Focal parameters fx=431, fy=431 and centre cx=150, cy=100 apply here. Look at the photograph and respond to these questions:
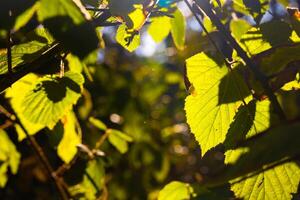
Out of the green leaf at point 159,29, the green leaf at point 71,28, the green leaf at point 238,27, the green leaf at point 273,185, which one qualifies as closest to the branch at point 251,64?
the green leaf at point 273,185

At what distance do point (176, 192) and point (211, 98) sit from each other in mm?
334

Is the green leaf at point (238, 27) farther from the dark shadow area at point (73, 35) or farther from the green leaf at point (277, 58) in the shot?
the dark shadow area at point (73, 35)

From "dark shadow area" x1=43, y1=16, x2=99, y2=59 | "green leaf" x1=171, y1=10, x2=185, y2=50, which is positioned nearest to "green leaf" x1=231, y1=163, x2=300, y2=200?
"dark shadow area" x1=43, y1=16, x2=99, y2=59

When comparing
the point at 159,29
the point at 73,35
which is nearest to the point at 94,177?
the point at 159,29

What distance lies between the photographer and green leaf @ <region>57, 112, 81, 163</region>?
1.38 m

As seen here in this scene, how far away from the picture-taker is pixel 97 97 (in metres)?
2.85

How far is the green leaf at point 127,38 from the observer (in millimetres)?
915

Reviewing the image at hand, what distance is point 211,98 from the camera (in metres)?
0.91

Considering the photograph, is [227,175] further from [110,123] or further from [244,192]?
[110,123]

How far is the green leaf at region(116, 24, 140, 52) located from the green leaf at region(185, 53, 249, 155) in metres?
0.13

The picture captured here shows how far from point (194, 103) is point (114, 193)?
1696mm

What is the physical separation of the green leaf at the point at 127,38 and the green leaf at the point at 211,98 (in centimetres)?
13

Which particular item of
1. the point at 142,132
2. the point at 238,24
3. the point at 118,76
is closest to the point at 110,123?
the point at 142,132

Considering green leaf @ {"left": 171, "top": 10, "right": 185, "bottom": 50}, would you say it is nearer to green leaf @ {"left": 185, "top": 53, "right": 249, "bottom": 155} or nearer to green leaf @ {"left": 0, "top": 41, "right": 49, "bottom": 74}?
green leaf @ {"left": 185, "top": 53, "right": 249, "bottom": 155}
